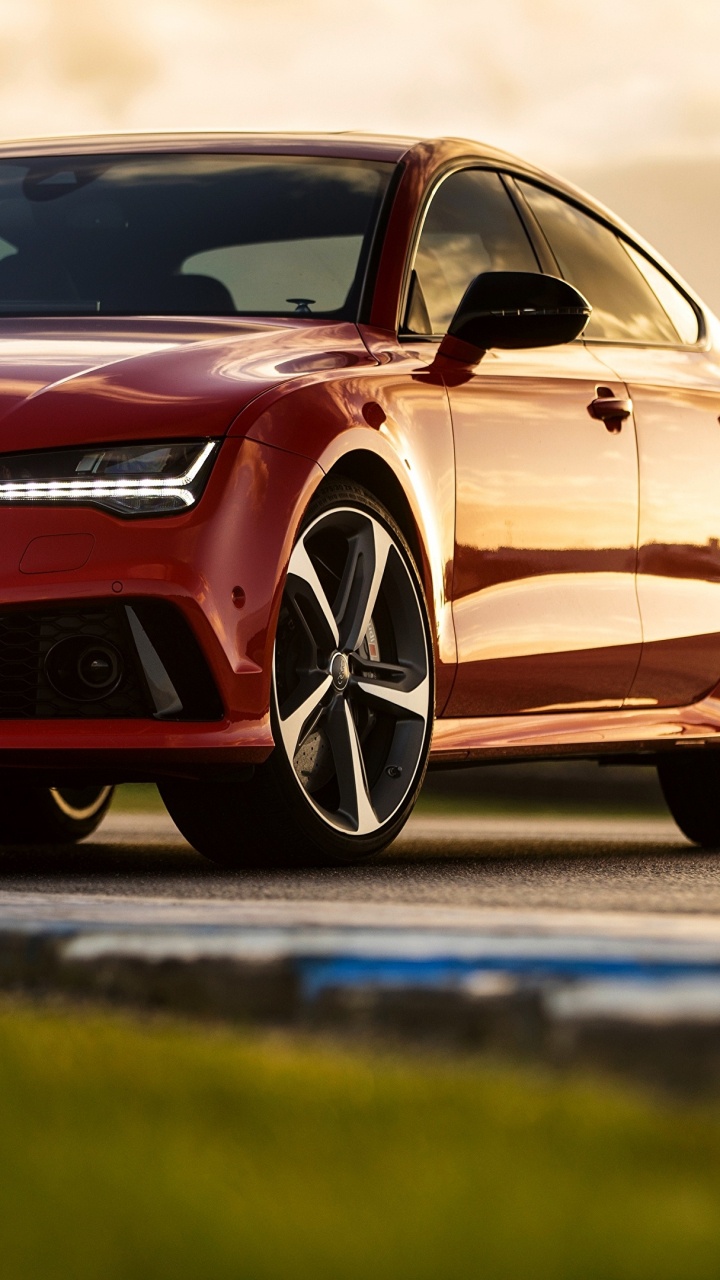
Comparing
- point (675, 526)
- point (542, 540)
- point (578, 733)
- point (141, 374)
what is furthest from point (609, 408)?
point (141, 374)

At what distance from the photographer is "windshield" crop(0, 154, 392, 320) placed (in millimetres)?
5332

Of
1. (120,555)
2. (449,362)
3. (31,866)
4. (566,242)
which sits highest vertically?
(566,242)

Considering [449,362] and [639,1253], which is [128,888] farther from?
[639,1253]

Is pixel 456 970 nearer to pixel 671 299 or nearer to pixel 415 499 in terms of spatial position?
pixel 415 499

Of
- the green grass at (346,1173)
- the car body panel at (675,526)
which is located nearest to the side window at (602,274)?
the car body panel at (675,526)

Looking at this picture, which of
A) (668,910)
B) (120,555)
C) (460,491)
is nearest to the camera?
(668,910)

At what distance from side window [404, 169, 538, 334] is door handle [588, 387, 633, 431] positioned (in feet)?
1.41

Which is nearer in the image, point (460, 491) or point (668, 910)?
point (668, 910)

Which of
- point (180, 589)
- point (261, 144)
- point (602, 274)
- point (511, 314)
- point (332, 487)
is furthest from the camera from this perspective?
point (602, 274)

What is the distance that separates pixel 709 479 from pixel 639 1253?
15.8 feet

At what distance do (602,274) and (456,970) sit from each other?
15.9 feet

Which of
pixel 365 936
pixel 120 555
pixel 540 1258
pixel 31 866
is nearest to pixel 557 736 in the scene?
pixel 31 866

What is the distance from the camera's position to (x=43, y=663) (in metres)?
4.19

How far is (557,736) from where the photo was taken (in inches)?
215
